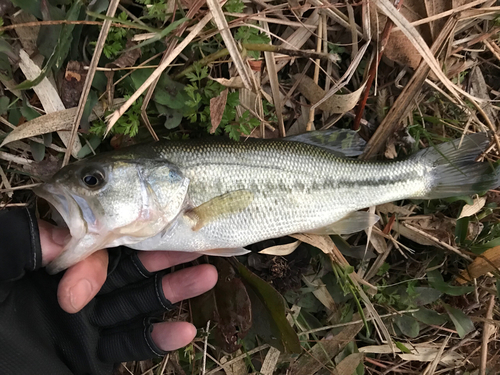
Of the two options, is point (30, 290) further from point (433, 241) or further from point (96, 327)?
point (433, 241)

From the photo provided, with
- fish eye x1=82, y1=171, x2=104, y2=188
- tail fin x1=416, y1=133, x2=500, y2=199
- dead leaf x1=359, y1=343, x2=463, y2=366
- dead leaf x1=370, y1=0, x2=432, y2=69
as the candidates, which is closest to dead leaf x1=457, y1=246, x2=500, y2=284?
tail fin x1=416, y1=133, x2=500, y2=199

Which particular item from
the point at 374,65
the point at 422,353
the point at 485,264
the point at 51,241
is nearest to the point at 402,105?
the point at 374,65

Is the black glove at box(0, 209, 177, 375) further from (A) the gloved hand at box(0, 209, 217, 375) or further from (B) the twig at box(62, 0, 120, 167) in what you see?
(B) the twig at box(62, 0, 120, 167)

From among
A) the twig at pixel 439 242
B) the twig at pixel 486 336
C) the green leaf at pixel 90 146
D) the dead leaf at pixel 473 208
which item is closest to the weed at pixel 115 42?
the green leaf at pixel 90 146

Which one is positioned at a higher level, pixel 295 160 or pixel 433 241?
pixel 295 160

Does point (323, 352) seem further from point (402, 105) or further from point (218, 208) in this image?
point (402, 105)

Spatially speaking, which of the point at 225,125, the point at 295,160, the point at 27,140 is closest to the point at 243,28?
the point at 225,125
